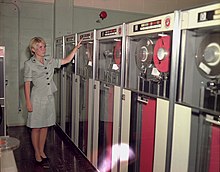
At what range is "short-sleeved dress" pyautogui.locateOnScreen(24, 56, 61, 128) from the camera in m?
2.98

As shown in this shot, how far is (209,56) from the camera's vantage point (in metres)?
1.47

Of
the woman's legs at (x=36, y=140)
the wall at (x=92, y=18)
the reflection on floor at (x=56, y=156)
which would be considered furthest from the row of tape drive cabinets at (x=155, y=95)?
the wall at (x=92, y=18)

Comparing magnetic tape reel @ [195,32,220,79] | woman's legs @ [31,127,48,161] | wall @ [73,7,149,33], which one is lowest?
woman's legs @ [31,127,48,161]

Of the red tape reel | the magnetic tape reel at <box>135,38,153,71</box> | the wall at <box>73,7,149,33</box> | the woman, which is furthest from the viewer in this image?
the wall at <box>73,7,149,33</box>

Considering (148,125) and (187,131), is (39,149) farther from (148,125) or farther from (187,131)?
(187,131)

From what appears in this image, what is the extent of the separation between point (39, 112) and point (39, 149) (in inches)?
21.5

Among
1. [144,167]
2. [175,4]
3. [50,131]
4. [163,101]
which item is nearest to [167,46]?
[163,101]

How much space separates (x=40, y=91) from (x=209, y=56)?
2132mm

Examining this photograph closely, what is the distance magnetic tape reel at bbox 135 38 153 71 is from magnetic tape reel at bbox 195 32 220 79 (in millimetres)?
526

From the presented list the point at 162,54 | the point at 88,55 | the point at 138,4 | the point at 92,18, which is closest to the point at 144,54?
the point at 162,54

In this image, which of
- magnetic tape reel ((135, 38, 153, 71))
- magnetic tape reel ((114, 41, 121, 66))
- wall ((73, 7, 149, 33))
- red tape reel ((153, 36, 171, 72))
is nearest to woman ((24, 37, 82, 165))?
magnetic tape reel ((114, 41, 121, 66))

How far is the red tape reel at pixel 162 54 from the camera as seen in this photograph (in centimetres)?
173

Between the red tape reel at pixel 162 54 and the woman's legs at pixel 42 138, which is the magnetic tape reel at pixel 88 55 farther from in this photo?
the red tape reel at pixel 162 54

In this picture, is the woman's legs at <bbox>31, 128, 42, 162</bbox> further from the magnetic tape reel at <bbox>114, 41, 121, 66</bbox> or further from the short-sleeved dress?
the magnetic tape reel at <bbox>114, 41, 121, 66</bbox>
